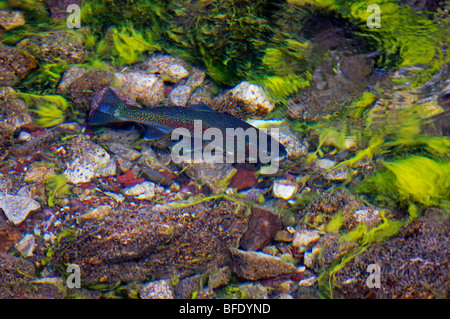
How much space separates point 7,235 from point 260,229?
2.71m

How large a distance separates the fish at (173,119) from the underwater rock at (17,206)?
1.26 meters

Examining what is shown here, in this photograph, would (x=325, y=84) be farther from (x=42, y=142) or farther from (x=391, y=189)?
(x=42, y=142)

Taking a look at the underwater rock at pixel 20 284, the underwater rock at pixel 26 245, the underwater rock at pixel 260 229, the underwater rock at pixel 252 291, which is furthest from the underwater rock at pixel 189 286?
the underwater rock at pixel 26 245

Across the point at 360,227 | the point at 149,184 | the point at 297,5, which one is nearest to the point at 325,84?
the point at 297,5

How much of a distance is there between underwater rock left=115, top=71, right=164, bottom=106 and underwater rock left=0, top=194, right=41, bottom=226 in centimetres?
194

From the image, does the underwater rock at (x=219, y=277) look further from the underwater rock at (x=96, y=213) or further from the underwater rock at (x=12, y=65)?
the underwater rock at (x=12, y=65)

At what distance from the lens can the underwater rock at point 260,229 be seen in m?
3.62

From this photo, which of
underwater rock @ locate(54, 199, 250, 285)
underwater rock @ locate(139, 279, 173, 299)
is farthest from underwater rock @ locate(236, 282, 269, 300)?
underwater rock @ locate(139, 279, 173, 299)

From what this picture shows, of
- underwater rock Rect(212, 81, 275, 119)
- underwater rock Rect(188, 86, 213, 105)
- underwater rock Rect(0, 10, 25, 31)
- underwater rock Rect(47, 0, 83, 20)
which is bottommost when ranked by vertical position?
underwater rock Rect(188, 86, 213, 105)

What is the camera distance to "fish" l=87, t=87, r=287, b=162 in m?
4.21

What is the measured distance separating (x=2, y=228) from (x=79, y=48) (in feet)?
9.65

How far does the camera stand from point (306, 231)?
369cm

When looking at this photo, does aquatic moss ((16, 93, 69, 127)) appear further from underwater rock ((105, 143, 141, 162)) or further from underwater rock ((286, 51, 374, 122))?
underwater rock ((286, 51, 374, 122))

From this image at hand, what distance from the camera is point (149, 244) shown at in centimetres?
342
